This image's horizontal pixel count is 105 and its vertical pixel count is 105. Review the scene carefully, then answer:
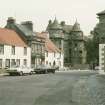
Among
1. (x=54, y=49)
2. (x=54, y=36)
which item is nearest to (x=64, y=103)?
(x=54, y=49)

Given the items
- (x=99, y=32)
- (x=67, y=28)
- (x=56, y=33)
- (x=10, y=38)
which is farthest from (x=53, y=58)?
(x=67, y=28)

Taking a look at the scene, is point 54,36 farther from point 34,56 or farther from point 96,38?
point 34,56

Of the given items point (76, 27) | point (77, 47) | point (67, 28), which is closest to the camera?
point (77, 47)

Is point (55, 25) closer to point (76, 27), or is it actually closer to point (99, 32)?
point (76, 27)

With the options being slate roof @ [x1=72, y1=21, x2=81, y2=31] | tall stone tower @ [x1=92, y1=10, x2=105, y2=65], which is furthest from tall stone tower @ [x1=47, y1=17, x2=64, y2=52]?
tall stone tower @ [x1=92, y1=10, x2=105, y2=65]

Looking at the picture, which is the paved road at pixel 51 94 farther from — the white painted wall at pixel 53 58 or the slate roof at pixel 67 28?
the slate roof at pixel 67 28

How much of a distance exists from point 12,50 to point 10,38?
367 cm

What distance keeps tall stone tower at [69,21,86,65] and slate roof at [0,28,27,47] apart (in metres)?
56.9

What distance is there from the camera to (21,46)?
282 feet

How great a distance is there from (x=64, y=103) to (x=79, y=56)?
416ft

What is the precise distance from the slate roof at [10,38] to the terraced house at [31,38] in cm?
201

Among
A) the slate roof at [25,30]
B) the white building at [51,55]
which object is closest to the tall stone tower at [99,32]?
the white building at [51,55]

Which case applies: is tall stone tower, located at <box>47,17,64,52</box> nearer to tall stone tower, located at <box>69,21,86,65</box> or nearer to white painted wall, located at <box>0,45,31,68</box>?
tall stone tower, located at <box>69,21,86,65</box>

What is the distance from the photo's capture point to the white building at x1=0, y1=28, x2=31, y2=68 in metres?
79.2
